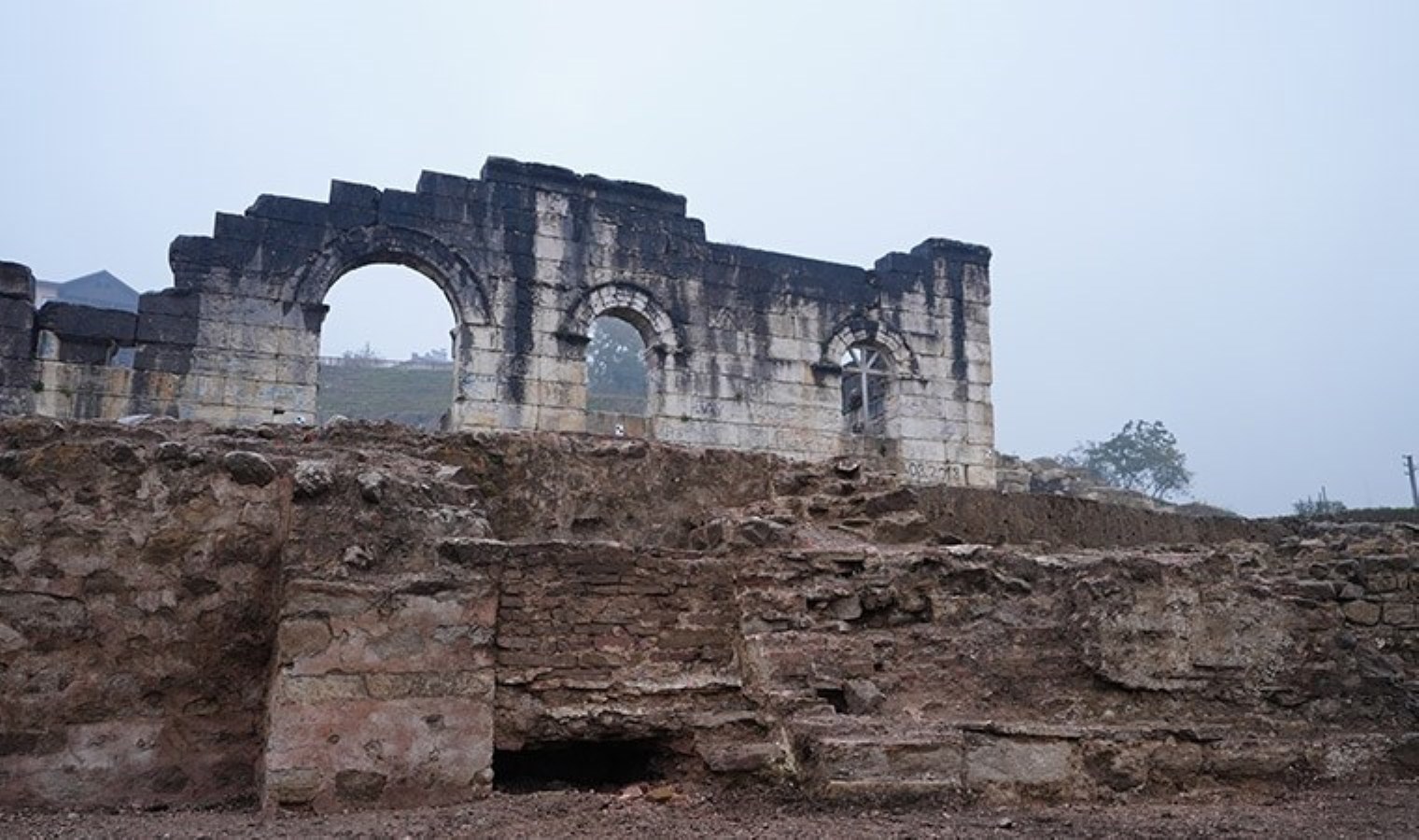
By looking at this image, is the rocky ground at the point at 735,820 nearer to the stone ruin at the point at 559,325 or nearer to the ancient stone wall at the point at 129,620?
the ancient stone wall at the point at 129,620

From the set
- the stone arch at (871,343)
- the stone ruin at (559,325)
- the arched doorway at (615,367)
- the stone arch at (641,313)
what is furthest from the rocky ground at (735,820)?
the arched doorway at (615,367)

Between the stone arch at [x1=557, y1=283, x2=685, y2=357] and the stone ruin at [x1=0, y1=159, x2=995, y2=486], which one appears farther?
the stone arch at [x1=557, y1=283, x2=685, y2=357]

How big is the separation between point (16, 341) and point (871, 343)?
10510 millimetres

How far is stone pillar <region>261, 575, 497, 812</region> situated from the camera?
447 centimetres

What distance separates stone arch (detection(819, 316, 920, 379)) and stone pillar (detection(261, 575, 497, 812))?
11.0m

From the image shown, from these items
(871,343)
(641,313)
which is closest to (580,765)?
(641,313)

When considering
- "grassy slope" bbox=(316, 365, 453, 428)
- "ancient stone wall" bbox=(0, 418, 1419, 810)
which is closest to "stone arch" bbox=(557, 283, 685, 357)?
"ancient stone wall" bbox=(0, 418, 1419, 810)

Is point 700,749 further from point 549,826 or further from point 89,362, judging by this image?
point 89,362

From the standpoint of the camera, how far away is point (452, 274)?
43.8 feet

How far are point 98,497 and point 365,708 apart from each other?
163 centimetres

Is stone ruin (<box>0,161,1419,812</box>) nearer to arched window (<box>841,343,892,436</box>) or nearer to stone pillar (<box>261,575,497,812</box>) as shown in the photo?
stone pillar (<box>261,575,497,812</box>)

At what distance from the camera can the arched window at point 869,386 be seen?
1597 cm

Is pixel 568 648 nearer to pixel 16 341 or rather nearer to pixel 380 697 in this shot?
pixel 380 697

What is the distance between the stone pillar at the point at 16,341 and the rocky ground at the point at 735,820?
826cm
